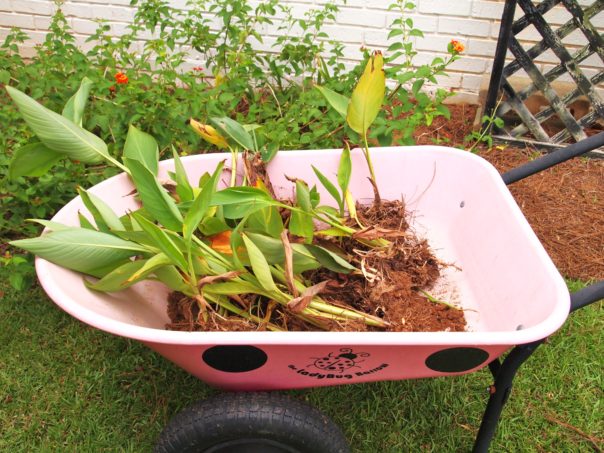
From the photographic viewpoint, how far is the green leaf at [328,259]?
1.30 metres

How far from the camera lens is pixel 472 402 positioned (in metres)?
1.62

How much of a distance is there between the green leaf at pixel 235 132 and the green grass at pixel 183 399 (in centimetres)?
69

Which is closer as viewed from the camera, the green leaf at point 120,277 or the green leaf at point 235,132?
the green leaf at point 120,277

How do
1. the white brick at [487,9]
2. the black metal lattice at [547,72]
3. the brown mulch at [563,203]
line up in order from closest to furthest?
1. the brown mulch at [563,203]
2. the black metal lattice at [547,72]
3. the white brick at [487,9]

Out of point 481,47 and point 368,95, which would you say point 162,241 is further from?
point 481,47

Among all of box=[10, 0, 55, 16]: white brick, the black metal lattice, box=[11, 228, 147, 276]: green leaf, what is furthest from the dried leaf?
box=[10, 0, 55, 16]: white brick

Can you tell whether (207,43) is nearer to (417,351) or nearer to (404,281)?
(404,281)

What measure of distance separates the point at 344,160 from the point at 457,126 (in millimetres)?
1463

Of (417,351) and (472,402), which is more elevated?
(417,351)

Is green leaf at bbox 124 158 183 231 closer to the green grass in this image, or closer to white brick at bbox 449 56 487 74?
the green grass

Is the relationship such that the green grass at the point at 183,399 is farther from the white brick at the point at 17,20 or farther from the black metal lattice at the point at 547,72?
the white brick at the point at 17,20

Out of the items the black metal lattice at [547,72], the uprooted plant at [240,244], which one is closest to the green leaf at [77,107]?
the uprooted plant at [240,244]

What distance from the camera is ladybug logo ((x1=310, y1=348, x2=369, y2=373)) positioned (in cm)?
106

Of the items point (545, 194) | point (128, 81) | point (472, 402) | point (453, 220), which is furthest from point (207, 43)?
point (472, 402)
